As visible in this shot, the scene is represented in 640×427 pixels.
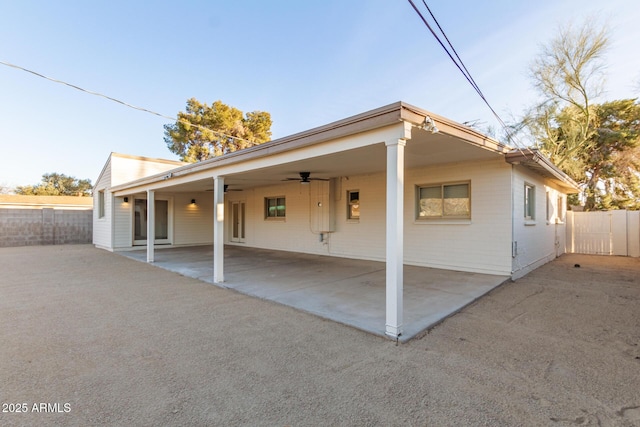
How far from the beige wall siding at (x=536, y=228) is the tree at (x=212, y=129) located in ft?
51.0

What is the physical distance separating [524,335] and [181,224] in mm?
13357

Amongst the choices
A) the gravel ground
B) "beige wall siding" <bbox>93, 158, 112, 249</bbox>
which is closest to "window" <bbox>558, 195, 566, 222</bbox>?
the gravel ground

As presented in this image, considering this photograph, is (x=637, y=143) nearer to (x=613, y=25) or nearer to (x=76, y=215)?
(x=613, y=25)

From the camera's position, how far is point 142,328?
12.6 feet

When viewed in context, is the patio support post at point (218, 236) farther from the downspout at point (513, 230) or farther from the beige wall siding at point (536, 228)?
the beige wall siding at point (536, 228)

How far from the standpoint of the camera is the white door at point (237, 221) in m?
13.7

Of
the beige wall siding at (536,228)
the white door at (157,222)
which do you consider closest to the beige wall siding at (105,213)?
the white door at (157,222)

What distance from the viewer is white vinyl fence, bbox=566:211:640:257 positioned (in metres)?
10.8

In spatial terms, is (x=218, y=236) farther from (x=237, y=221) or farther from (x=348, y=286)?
(x=237, y=221)

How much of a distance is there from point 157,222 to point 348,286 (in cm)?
1060

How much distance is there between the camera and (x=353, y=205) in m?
9.50

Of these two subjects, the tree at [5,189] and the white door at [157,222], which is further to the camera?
the tree at [5,189]

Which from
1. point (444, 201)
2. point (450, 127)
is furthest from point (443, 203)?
point (450, 127)

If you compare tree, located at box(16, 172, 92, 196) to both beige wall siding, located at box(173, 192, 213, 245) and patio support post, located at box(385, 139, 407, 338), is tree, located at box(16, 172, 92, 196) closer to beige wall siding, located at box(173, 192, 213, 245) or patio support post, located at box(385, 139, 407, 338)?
beige wall siding, located at box(173, 192, 213, 245)
